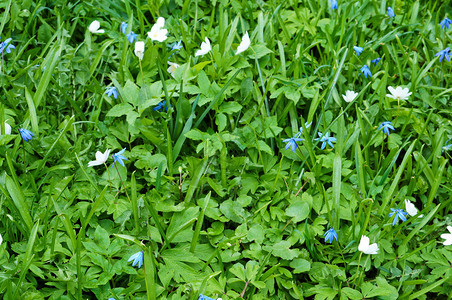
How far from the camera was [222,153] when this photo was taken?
2039 mm

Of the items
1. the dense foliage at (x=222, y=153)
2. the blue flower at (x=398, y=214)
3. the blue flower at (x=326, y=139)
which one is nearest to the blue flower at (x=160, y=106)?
the dense foliage at (x=222, y=153)

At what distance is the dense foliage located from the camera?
1814 millimetres

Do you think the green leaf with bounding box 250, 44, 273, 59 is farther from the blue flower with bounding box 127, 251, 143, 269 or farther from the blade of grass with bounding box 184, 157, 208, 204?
the blue flower with bounding box 127, 251, 143, 269

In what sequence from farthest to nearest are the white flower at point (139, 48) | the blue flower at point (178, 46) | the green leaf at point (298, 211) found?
the blue flower at point (178, 46)
the white flower at point (139, 48)
the green leaf at point (298, 211)

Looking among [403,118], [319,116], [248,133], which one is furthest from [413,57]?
[248,133]

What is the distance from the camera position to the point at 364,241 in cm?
181

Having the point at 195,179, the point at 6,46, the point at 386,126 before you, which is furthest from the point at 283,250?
the point at 6,46

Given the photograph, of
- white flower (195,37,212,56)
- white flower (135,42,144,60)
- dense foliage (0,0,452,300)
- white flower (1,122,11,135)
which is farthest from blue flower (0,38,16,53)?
white flower (195,37,212,56)

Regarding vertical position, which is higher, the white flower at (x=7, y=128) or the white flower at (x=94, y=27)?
the white flower at (x=94, y=27)

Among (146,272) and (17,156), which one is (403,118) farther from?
(17,156)

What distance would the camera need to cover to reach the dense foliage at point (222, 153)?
1814 mm

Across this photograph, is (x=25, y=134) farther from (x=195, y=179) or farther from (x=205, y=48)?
(x=205, y=48)

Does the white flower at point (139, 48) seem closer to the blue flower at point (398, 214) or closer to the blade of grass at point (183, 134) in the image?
the blade of grass at point (183, 134)

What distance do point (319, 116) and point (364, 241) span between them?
724mm
